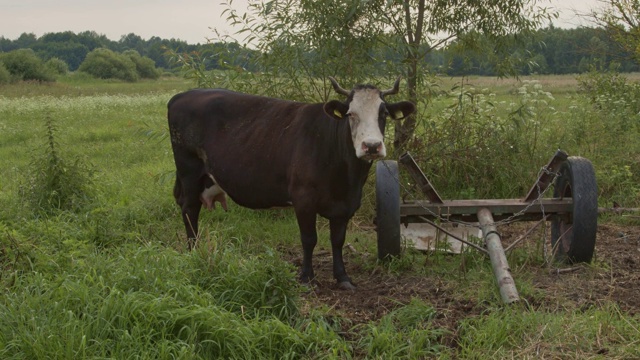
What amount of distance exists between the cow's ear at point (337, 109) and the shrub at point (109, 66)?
51577 millimetres

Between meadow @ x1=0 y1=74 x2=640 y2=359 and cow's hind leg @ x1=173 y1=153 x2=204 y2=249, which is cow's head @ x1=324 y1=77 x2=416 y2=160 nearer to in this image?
meadow @ x1=0 y1=74 x2=640 y2=359

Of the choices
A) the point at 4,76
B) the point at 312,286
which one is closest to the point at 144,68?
the point at 4,76

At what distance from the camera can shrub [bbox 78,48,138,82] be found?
5434 centimetres

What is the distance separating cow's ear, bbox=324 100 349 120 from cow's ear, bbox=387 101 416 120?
1.20ft

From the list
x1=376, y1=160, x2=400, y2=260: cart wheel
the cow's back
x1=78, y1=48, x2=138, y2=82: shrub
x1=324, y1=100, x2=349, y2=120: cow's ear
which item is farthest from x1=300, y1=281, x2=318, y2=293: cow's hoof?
x1=78, y1=48, x2=138, y2=82: shrub

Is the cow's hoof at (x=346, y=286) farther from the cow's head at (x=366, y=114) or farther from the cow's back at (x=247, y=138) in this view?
the cow's head at (x=366, y=114)

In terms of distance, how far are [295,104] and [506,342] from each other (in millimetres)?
A: 3020

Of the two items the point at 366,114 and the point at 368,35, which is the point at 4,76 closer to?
the point at 368,35

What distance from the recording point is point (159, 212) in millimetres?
8516

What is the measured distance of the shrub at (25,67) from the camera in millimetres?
45344

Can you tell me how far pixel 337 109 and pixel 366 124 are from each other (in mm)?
360

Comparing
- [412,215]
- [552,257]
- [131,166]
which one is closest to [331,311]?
[412,215]

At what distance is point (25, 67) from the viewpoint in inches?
1789

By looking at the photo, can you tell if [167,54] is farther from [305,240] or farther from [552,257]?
[552,257]
